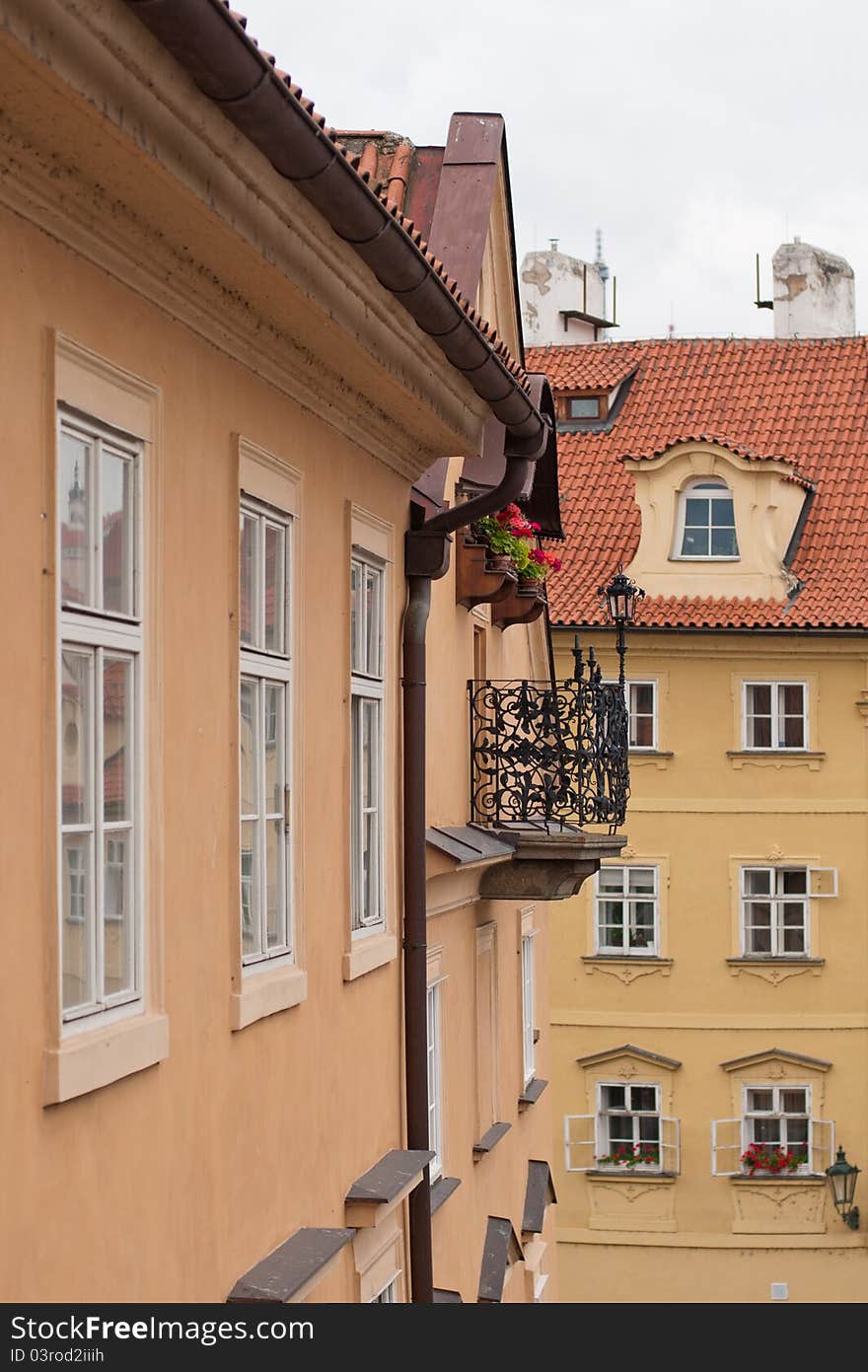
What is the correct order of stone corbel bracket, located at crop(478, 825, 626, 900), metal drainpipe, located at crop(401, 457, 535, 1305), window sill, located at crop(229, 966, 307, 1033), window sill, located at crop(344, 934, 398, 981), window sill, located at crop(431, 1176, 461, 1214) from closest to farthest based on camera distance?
1. window sill, located at crop(229, 966, 307, 1033)
2. window sill, located at crop(344, 934, 398, 981)
3. metal drainpipe, located at crop(401, 457, 535, 1305)
4. window sill, located at crop(431, 1176, 461, 1214)
5. stone corbel bracket, located at crop(478, 825, 626, 900)

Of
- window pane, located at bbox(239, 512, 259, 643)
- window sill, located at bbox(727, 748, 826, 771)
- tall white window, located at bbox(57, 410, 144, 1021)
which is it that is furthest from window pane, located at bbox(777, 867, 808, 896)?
tall white window, located at bbox(57, 410, 144, 1021)

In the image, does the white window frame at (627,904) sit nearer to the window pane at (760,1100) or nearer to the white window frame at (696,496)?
the window pane at (760,1100)

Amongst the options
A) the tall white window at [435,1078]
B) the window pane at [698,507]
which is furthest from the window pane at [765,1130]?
the tall white window at [435,1078]

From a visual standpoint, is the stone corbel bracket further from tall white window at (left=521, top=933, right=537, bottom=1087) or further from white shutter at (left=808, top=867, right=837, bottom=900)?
white shutter at (left=808, top=867, right=837, bottom=900)

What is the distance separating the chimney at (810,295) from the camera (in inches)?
1362

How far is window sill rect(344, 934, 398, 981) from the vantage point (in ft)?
26.3

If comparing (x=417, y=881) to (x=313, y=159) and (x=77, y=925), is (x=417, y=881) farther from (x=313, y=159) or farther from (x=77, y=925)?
(x=313, y=159)

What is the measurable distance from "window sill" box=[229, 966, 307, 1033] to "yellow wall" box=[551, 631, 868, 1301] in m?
21.4

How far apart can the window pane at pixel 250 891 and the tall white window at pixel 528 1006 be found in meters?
8.96

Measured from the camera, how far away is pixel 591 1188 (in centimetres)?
2833

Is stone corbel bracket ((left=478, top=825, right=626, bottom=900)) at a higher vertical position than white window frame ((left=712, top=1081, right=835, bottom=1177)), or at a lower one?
higher

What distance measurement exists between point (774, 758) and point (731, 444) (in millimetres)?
4175
